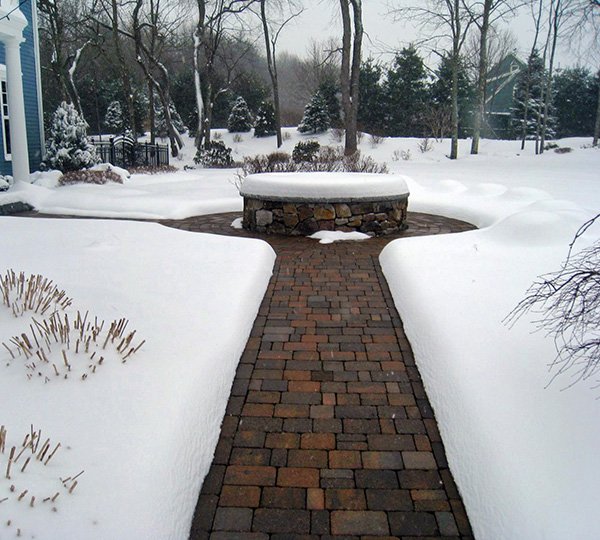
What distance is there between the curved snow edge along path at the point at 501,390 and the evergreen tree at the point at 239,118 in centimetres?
2202

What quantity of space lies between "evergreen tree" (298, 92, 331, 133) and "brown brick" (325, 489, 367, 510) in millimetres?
23824

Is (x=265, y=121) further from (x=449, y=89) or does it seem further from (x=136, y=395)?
(x=136, y=395)

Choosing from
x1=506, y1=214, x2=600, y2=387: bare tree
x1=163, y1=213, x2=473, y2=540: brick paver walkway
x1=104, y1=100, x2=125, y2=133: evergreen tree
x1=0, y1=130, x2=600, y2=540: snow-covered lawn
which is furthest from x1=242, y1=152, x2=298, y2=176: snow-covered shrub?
x1=104, y1=100, x2=125, y2=133: evergreen tree

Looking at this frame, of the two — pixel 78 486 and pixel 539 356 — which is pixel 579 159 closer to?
pixel 539 356

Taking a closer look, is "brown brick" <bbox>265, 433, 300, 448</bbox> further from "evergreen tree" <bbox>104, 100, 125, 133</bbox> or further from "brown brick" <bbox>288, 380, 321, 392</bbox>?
"evergreen tree" <bbox>104, 100, 125, 133</bbox>

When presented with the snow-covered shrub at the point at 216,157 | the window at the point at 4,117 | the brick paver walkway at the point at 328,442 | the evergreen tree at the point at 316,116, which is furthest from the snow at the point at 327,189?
the evergreen tree at the point at 316,116

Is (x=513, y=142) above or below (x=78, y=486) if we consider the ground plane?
above

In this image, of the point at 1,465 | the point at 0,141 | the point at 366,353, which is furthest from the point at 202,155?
the point at 1,465

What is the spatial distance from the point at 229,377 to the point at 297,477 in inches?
36.8

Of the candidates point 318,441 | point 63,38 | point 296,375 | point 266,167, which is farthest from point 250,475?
point 63,38

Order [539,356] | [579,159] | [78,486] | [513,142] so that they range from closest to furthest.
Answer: [78,486] → [539,356] → [579,159] → [513,142]

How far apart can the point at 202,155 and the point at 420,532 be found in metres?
17.9

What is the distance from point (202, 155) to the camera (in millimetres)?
18625

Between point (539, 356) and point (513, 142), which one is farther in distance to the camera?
point (513, 142)
